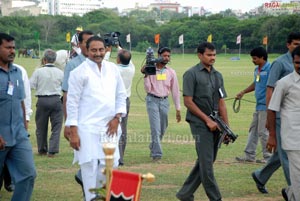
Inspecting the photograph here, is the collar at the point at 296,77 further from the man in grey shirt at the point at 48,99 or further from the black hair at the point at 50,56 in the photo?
the black hair at the point at 50,56

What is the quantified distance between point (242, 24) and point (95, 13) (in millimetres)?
33079

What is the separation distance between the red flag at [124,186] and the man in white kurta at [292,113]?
→ 280 cm

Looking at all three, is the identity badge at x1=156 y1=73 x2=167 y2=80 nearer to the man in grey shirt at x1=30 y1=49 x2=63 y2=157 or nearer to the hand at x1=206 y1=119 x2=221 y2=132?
the man in grey shirt at x1=30 y1=49 x2=63 y2=157

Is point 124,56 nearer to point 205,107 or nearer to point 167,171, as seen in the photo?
point 167,171

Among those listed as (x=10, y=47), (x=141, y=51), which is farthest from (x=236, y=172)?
(x=141, y=51)

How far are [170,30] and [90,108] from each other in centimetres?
9737

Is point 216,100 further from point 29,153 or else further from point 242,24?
point 242,24

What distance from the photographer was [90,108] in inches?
282

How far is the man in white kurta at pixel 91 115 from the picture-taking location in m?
7.14

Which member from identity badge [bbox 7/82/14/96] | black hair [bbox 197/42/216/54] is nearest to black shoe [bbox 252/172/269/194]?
black hair [bbox 197/42/216/54]

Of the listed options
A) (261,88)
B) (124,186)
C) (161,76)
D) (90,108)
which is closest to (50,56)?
(161,76)

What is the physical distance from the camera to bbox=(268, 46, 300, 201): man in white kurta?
7344mm

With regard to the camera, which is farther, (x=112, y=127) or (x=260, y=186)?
(x=260, y=186)

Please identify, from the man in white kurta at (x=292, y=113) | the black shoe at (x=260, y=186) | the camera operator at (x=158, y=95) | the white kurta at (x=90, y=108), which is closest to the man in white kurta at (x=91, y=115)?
the white kurta at (x=90, y=108)
